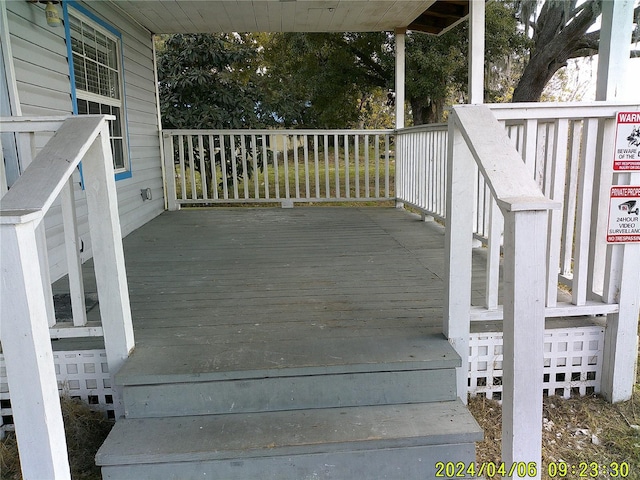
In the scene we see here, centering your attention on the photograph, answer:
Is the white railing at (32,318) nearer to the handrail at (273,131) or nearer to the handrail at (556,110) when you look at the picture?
the handrail at (556,110)

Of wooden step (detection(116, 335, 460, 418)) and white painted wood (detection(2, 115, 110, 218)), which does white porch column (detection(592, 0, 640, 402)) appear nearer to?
wooden step (detection(116, 335, 460, 418))

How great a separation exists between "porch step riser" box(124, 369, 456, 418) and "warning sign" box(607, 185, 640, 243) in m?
1.00

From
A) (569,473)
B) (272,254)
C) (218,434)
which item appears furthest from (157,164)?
(569,473)

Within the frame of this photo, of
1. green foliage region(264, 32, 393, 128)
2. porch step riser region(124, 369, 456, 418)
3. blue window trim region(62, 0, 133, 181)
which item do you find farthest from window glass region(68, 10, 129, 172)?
green foliage region(264, 32, 393, 128)

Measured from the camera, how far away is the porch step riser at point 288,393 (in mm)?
1876

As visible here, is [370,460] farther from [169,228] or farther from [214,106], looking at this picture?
[214,106]

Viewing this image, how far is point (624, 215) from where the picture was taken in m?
2.15

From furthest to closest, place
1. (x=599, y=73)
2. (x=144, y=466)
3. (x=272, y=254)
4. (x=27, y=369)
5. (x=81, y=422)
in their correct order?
(x=272, y=254) → (x=599, y=73) → (x=81, y=422) → (x=144, y=466) → (x=27, y=369)

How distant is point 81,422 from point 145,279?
4.11 feet

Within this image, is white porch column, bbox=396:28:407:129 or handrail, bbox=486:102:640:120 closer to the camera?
handrail, bbox=486:102:640:120

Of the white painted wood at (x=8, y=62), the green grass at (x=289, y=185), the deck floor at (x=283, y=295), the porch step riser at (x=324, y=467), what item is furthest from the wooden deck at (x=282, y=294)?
the green grass at (x=289, y=185)

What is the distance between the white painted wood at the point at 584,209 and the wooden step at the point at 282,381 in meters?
0.75

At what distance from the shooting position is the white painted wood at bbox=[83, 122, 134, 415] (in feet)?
6.21

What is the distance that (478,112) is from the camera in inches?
73.2
